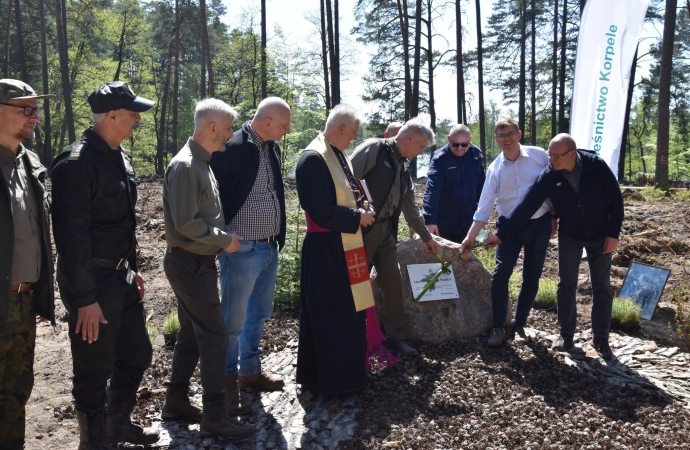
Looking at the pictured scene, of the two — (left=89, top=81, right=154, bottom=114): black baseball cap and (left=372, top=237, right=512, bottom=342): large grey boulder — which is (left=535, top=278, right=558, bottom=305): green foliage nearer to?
(left=372, top=237, right=512, bottom=342): large grey boulder

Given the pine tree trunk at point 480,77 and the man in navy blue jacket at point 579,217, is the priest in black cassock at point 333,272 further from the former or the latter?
the pine tree trunk at point 480,77

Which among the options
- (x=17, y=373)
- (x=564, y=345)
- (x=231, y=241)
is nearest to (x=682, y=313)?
(x=564, y=345)

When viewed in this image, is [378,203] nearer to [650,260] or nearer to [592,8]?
[650,260]

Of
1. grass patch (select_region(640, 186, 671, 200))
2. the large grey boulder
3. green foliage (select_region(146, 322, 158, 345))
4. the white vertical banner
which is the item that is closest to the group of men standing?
the large grey boulder

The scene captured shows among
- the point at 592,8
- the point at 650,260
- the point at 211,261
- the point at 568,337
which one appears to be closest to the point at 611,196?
the point at 568,337

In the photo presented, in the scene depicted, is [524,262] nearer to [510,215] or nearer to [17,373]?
[510,215]

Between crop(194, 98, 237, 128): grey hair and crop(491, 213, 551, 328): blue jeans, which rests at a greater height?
crop(194, 98, 237, 128): grey hair

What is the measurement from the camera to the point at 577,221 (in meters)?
5.23

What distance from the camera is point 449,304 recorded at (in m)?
5.92

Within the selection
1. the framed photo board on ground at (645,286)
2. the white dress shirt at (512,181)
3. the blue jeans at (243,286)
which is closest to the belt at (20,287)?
the blue jeans at (243,286)

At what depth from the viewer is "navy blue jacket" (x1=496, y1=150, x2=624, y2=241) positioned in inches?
Result: 203

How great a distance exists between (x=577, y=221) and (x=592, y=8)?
20.1 feet

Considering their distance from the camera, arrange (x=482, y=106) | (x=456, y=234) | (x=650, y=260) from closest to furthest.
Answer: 1. (x=456, y=234)
2. (x=650, y=260)
3. (x=482, y=106)

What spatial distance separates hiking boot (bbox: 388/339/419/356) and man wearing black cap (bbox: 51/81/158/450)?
2490 mm
